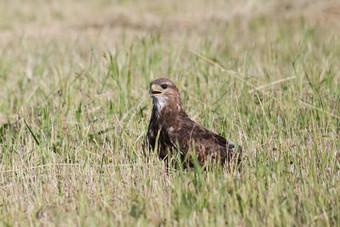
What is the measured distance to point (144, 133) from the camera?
5.14 meters

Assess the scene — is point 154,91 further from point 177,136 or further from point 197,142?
point 197,142

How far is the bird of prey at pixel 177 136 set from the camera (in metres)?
4.48

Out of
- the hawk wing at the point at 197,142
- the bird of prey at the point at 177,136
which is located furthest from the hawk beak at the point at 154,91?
the hawk wing at the point at 197,142

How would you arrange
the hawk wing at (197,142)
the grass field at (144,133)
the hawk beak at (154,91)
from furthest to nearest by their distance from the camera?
the hawk beak at (154,91) → the hawk wing at (197,142) → the grass field at (144,133)

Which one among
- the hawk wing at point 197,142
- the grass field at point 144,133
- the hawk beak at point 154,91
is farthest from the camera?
the hawk beak at point 154,91

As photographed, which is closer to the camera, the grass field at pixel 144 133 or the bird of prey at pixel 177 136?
the grass field at pixel 144 133

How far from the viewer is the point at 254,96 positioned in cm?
600

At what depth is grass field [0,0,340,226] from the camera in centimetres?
369

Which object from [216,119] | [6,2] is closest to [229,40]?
[216,119]

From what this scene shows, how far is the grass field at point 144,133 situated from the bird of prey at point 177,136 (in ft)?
0.44

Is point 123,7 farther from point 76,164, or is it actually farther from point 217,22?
point 76,164

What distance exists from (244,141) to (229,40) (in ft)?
12.2

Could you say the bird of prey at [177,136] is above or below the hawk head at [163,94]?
below

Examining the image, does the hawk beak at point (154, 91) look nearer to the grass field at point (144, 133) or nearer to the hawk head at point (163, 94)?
the hawk head at point (163, 94)
